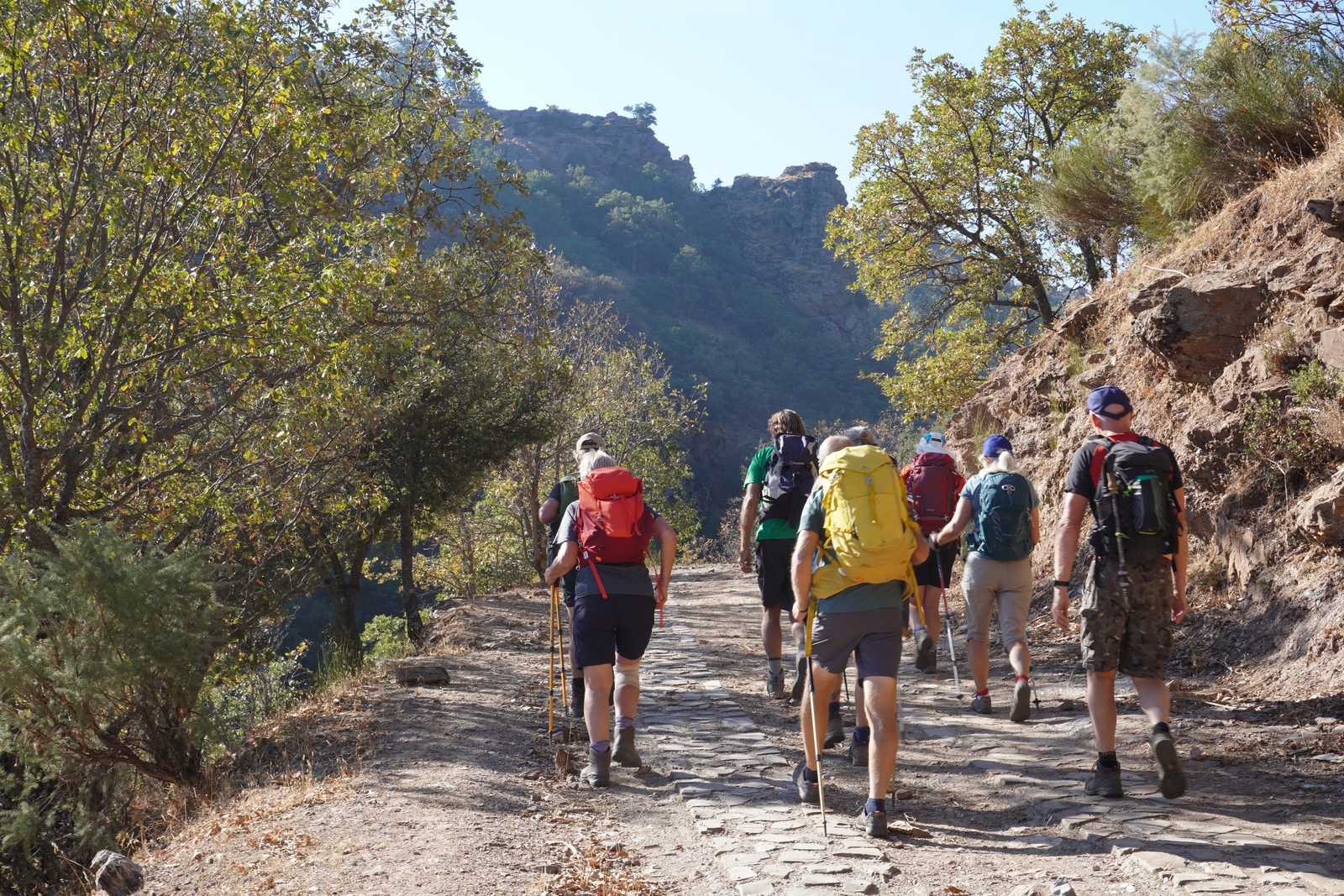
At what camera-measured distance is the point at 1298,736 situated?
5617 millimetres

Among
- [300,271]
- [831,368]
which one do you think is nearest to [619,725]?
[300,271]

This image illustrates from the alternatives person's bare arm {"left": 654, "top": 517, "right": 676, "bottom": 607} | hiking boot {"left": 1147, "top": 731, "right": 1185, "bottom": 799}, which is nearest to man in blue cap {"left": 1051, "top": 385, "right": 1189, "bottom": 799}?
hiking boot {"left": 1147, "top": 731, "right": 1185, "bottom": 799}

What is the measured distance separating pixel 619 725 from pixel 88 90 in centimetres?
692

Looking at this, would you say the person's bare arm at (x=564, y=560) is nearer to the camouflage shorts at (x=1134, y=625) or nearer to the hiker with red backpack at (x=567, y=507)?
the hiker with red backpack at (x=567, y=507)

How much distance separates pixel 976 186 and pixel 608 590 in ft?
54.9

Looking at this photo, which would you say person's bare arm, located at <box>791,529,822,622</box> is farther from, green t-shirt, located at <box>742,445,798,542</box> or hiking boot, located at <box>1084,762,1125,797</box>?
green t-shirt, located at <box>742,445,798,542</box>

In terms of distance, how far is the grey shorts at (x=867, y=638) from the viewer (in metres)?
4.61

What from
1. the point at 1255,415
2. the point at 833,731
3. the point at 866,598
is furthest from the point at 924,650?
the point at 866,598

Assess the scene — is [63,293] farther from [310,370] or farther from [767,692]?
[767,692]

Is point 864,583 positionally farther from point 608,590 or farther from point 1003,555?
point 1003,555

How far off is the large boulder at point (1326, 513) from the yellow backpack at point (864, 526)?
4.19 metres

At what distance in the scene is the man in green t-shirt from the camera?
6.98 m

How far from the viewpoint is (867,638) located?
4660 mm

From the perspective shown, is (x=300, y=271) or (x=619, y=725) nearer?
(x=619, y=725)
